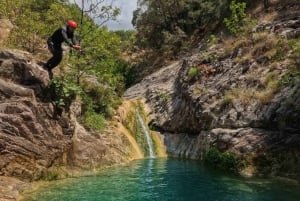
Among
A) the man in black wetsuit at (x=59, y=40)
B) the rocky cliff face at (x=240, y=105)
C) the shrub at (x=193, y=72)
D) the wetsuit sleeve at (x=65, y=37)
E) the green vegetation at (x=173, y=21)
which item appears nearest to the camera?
the wetsuit sleeve at (x=65, y=37)

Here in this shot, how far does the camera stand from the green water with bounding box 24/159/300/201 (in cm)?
1427

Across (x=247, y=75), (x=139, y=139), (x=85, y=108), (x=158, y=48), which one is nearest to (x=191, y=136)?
(x=139, y=139)

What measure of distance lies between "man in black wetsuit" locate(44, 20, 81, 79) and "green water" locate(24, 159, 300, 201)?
5.67 m

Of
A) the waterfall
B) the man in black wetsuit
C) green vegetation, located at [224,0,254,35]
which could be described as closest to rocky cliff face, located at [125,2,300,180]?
green vegetation, located at [224,0,254,35]

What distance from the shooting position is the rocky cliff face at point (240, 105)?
18281 millimetres

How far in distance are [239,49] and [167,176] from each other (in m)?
12.1

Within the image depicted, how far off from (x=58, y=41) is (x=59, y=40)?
7cm

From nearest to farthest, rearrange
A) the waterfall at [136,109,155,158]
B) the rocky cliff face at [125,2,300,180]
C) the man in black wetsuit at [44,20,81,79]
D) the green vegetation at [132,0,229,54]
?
the man in black wetsuit at [44,20,81,79] < the rocky cliff face at [125,2,300,180] < the waterfall at [136,109,155,158] < the green vegetation at [132,0,229,54]

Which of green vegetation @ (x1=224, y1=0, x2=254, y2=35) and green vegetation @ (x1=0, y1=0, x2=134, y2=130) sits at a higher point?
green vegetation @ (x1=224, y1=0, x2=254, y2=35)

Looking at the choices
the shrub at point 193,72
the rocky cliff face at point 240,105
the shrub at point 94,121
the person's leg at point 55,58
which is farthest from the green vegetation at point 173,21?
the person's leg at point 55,58

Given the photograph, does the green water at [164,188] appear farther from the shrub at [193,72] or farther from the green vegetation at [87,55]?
the shrub at [193,72]

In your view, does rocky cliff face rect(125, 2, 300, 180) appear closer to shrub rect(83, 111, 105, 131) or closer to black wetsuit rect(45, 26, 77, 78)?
shrub rect(83, 111, 105, 131)

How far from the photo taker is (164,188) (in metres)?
16.0

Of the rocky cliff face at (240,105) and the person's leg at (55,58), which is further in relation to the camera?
the person's leg at (55,58)
